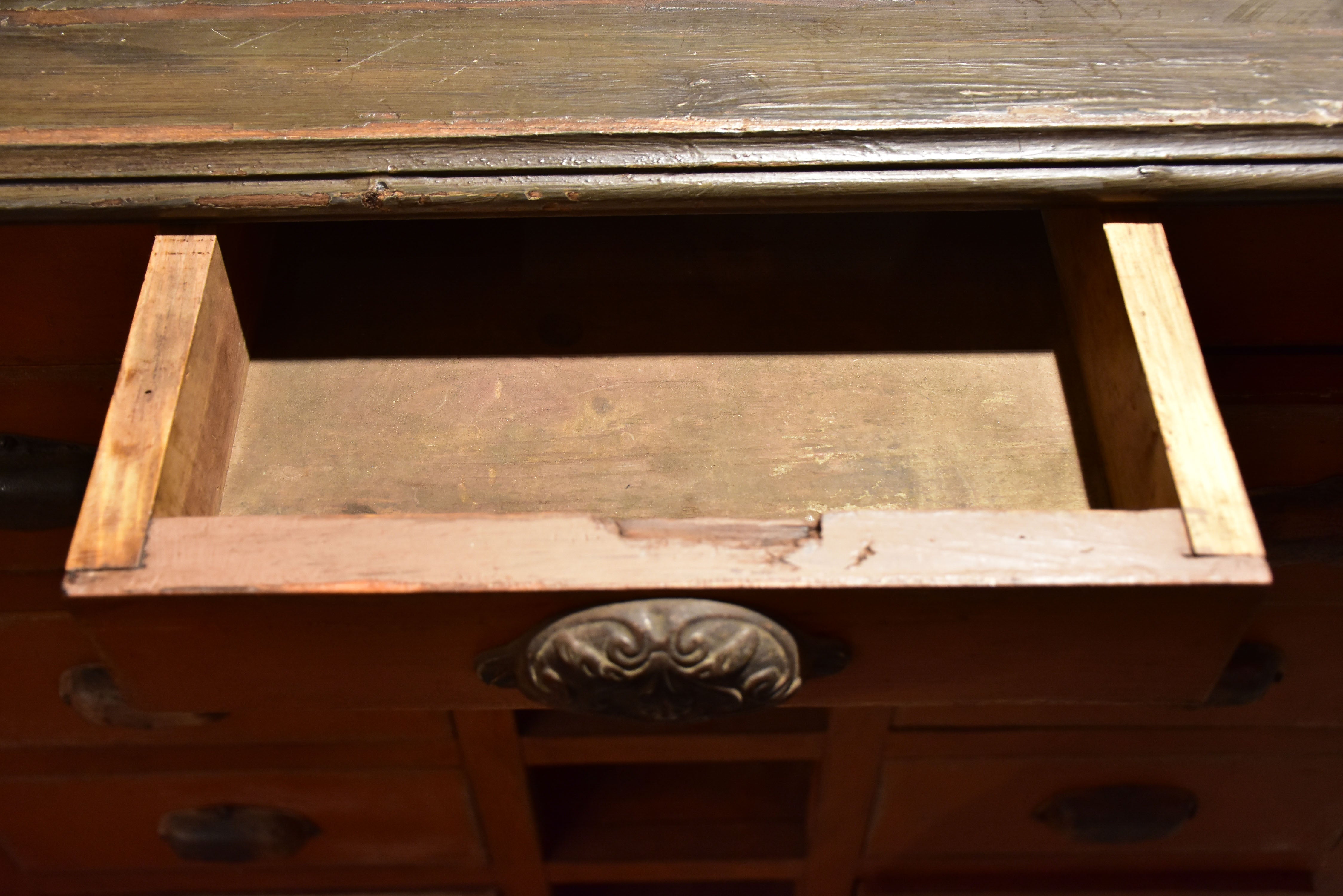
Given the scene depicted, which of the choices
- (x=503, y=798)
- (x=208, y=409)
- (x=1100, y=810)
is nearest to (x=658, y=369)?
(x=208, y=409)

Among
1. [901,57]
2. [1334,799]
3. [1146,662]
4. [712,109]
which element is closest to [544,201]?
[712,109]

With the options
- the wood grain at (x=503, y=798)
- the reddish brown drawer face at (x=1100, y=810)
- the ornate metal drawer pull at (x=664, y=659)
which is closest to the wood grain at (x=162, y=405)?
the ornate metal drawer pull at (x=664, y=659)

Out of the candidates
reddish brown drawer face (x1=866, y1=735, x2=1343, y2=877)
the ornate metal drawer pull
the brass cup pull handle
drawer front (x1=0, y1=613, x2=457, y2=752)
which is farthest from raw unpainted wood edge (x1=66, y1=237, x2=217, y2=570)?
reddish brown drawer face (x1=866, y1=735, x2=1343, y2=877)

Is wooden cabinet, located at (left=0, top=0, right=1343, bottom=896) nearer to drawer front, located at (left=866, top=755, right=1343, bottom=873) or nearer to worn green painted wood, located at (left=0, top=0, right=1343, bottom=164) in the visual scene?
worn green painted wood, located at (left=0, top=0, right=1343, bottom=164)

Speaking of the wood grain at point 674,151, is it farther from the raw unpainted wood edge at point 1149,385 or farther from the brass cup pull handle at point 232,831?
the brass cup pull handle at point 232,831

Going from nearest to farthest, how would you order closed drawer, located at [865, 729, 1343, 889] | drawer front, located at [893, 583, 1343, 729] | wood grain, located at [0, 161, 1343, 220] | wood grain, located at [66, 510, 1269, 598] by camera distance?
wood grain, located at [66, 510, 1269, 598]
wood grain, located at [0, 161, 1343, 220]
drawer front, located at [893, 583, 1343, 729]
closed drawer, located at [865, 729, 1343, 889]

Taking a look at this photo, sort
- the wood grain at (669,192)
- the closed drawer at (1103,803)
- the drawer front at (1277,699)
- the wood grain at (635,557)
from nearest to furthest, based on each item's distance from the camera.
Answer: the wood grain at (635,557)
the wood grain at (669,192)
the drawer front at (1277,699)
the closed drawer at (1103,803)

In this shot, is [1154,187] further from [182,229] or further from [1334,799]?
[1334,799]

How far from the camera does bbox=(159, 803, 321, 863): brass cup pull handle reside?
88 centimetres

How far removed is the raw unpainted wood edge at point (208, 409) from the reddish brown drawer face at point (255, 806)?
17.1 inches

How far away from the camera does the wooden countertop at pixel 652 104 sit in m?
0.51

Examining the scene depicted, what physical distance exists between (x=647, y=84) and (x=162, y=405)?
0.32 metres

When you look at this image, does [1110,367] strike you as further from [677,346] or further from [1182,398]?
[677,346]

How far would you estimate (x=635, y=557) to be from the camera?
0.41 m
